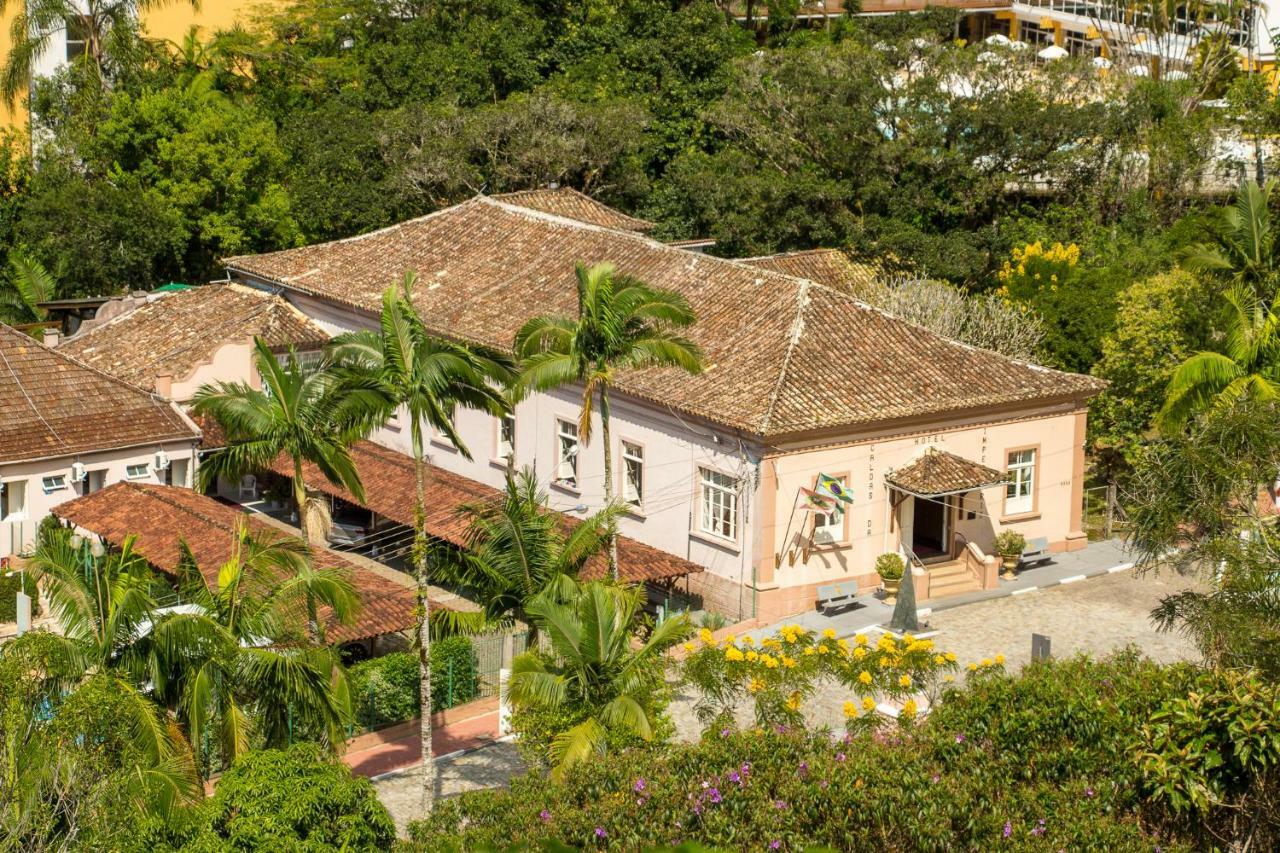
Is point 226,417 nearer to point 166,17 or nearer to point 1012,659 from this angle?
point 1012,659

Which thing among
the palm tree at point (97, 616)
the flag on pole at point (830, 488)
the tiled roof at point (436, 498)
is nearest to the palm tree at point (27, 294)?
the tiled roof at point (436, 498)

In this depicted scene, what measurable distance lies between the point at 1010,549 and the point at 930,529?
64.6 inches

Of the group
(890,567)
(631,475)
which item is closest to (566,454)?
(631,475)

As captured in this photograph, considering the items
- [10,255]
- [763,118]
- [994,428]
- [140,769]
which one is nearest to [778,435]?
[994,428]

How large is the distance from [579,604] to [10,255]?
3685 cm

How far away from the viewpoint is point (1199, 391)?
2852cm

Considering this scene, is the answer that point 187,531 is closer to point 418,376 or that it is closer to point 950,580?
point 418,376

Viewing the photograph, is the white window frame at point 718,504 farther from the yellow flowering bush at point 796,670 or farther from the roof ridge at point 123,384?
the roof ridge at point 123,384

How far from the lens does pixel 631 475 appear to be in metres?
35.9

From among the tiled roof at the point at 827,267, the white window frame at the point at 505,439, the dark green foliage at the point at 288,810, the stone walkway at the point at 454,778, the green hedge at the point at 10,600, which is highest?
the tiled roof at the point at 827,267

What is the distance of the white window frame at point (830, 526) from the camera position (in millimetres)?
33406

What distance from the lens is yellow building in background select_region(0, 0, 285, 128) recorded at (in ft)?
208

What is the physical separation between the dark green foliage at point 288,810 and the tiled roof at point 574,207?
92.3 ft

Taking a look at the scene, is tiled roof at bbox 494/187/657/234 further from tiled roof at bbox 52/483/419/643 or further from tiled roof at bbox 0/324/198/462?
tiled roof at bbox 52/483/419/643
